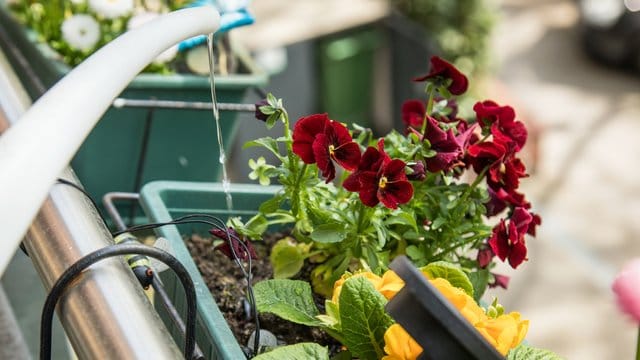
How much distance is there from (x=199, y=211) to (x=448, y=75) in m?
0.32

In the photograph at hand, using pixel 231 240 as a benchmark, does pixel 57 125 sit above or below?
above

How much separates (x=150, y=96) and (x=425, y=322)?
97 centimetres

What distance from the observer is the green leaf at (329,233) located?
896 millimetres

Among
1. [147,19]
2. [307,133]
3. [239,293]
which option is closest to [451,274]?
[307,133]

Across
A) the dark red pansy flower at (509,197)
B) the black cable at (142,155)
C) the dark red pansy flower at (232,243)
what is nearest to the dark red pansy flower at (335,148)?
the dark red pansy flower at (232,243)

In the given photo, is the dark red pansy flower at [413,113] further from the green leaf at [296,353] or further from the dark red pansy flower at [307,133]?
the green leaf at [296,353]

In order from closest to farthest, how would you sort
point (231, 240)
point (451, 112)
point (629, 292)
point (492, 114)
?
point (629, 292)
point (231, 240)
point (492, 114)
point (451, 112)

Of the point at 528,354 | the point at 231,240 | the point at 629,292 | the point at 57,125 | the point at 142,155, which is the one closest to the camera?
the point at 57,125

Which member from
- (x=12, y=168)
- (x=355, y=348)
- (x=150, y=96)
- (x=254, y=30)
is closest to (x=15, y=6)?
(x=150, y=96)

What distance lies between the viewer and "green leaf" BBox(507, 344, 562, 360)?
73cm

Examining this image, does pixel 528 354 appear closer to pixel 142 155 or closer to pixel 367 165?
pixel 367 165

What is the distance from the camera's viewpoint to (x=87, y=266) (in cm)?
52

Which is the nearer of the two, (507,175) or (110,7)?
(507,175)

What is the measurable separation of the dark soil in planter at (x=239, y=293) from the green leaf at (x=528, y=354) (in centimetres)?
20
